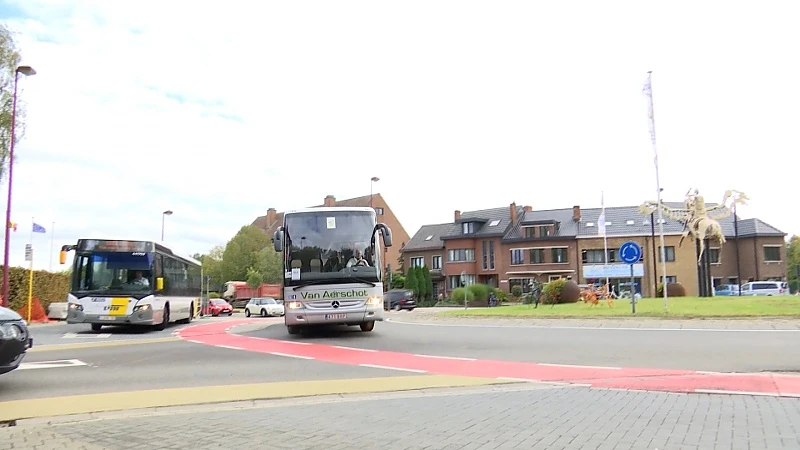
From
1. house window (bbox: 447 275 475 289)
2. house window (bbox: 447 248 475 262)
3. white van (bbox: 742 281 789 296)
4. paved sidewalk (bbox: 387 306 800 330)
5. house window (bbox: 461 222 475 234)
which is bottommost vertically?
paved sidewalk (bbox: 387 306 800 330)

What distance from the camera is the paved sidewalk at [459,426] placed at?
18.2 feet

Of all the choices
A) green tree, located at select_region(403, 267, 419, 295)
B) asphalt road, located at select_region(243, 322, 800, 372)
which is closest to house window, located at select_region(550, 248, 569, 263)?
green tree, located at select_region(403, 267, 419, 295)

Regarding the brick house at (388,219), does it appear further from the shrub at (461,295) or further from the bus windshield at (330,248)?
the bus windshield at (330,248)

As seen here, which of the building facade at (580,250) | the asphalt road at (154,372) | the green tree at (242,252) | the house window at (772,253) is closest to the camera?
the asphalt road at (154,372)

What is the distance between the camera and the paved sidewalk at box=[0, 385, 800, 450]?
18.2 feet

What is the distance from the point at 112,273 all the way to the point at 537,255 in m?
49.8

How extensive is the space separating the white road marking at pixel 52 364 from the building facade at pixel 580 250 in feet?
149

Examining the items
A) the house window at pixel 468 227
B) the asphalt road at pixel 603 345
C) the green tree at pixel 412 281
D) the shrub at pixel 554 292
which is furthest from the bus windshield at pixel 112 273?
the house window at pixel 468 227

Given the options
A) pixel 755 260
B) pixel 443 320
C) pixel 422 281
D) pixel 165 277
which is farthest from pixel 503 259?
pixel 165 277

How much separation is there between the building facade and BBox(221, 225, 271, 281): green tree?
2507 centimetres

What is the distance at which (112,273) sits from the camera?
62.1 ft

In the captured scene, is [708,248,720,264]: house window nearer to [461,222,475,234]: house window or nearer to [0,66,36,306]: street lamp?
[461,222,475,234]: house window

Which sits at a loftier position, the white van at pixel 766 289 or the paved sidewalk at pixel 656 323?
the white van at pixel 766 289

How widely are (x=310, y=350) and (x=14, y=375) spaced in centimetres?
579
